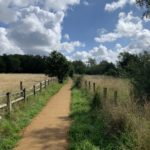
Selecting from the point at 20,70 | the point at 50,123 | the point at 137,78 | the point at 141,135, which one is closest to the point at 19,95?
the point at 50,123

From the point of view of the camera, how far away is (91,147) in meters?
9.53

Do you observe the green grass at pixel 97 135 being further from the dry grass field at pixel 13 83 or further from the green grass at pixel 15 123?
the dry grass field at pixel 13 83

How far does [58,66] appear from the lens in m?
57.0

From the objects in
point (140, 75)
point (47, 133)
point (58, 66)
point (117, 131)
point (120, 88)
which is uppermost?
point (58, 66)

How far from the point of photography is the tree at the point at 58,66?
5700 centimetres

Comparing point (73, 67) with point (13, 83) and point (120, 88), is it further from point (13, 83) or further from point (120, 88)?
point (120, 88)

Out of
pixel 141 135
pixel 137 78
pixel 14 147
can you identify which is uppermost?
pixel 137 78

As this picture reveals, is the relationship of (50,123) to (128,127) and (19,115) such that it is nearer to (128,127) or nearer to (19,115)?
(19,115)

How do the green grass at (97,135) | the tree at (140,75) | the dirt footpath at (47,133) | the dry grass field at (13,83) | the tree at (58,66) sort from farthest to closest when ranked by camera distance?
1. the tree at (58,66)
2. the dry grass field at (13,83)
3. the tree at (140,75)
4. the dirt footpath at (47,133)
5. the green grass at (97,135)

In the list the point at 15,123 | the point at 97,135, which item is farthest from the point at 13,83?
the point at 97,135

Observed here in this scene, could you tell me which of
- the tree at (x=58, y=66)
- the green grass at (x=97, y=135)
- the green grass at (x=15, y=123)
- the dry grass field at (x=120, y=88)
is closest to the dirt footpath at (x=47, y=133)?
the green grass at (x=15, y=123)

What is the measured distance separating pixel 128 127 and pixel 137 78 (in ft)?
19.0

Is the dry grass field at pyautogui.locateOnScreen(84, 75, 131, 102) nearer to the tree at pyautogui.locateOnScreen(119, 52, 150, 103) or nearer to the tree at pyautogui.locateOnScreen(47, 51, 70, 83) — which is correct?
the tree at pyautogui.locateOnScreen(119, 52, 150, 103)

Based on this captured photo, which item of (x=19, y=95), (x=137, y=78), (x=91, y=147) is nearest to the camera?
(x=91, y=147)
